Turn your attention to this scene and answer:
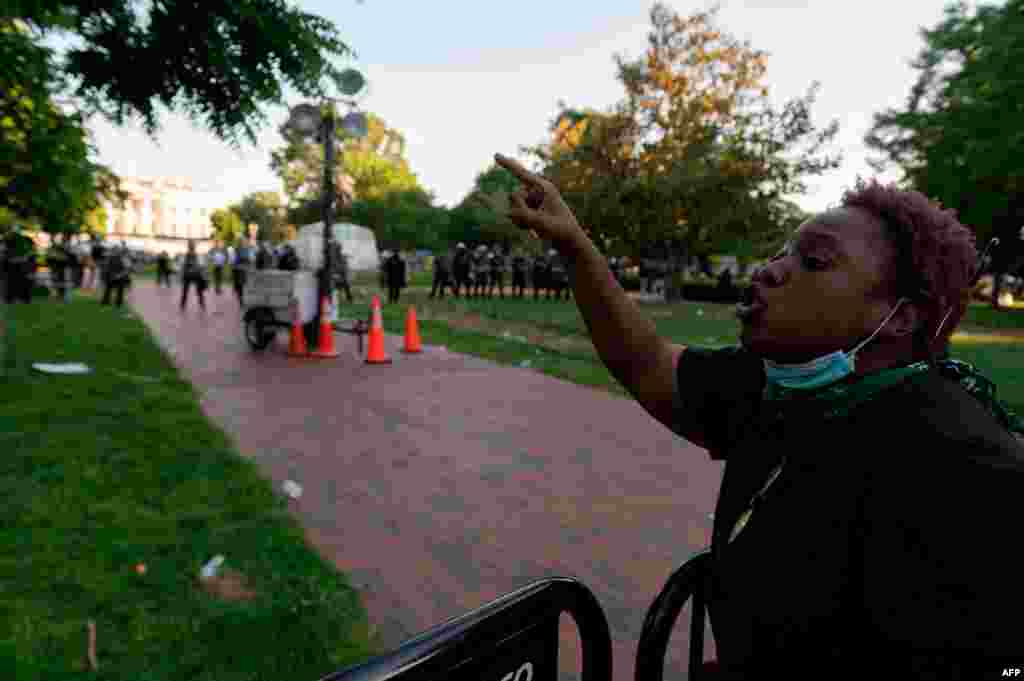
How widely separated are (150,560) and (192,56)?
15.0ft

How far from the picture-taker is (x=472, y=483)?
206 inches

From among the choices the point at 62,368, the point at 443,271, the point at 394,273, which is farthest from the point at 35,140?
the point at 443,271

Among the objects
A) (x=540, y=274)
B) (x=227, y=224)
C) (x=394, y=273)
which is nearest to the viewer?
(x=394, y=273)

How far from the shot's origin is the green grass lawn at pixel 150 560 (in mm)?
2926

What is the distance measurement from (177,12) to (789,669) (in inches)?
267

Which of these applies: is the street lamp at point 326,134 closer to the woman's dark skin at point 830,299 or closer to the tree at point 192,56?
the tree at point 192,56

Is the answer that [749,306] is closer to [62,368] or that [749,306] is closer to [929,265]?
[929,265]

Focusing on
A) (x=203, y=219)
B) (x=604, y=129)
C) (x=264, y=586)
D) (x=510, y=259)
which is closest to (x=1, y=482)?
(x=264, y=586)

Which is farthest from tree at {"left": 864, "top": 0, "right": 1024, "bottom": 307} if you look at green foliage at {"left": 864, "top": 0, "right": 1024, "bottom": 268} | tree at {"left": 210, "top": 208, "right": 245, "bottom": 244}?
tree at {"left": 210, "top": 208, "right": 245, "bottom": 244}

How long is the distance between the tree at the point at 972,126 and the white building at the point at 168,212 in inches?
4259

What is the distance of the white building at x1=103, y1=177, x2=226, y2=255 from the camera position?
401 feet

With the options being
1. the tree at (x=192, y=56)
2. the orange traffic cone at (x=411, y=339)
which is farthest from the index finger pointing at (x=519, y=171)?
the orange traffic cone at (x=411, y=339)

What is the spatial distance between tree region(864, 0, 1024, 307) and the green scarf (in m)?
21.6

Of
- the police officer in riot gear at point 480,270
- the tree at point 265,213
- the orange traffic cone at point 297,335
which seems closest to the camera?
the orange traffic cone at point 297,335
